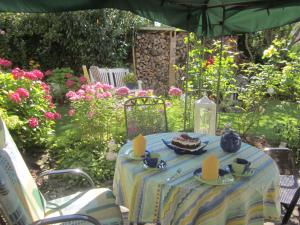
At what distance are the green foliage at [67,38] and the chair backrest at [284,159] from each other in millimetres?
5347

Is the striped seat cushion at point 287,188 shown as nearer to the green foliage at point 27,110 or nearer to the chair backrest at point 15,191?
the chair backrest at point 15,191

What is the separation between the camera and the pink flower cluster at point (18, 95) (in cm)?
357

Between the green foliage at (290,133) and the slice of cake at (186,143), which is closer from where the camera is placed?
the slice of cake at (186,143)

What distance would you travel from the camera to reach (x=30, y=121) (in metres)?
3.64

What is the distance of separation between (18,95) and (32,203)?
2028 mm

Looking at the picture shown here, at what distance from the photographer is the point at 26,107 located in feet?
12.5

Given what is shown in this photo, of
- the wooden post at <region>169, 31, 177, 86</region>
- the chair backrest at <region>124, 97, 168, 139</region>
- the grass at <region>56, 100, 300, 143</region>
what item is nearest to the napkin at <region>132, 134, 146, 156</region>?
the chair backrest at <region>124, 97, 168, 139</region>

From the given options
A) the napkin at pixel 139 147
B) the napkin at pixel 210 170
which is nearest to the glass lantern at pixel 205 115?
the napkin at pixel 139 147

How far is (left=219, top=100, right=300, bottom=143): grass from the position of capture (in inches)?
193

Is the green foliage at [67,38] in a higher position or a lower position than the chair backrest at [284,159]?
higher

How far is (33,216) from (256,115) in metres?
3.53

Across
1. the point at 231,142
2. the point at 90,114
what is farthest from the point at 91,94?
the point at 231,142

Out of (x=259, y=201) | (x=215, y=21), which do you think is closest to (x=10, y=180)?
(x=259, y=201)

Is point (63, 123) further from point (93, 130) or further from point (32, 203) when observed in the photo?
point (32, 203)
